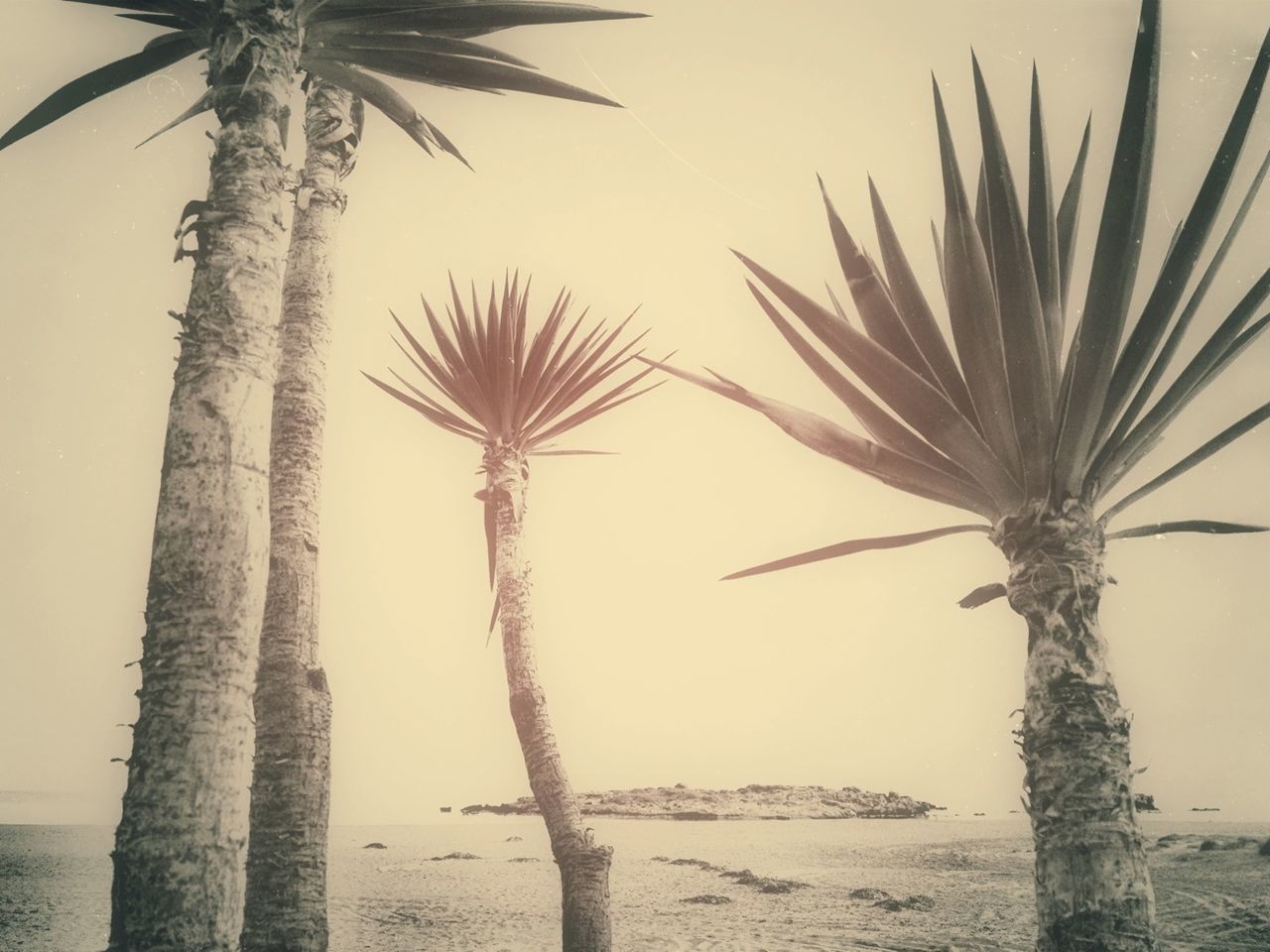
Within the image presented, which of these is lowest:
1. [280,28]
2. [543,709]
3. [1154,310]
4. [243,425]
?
[543,709]

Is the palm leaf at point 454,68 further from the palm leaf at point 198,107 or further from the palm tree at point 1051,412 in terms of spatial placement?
the palm tree at point 1051,412

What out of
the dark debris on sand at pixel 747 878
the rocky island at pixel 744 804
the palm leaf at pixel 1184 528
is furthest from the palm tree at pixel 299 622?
the dark debris on sand at pixel 747 878

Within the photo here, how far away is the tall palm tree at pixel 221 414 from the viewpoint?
1358 mm

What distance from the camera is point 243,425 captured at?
5.26 ft

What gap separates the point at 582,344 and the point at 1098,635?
10.7 ft

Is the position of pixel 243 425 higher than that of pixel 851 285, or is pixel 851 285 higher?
pixel 851 285

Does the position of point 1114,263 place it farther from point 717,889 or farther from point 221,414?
point 717,889

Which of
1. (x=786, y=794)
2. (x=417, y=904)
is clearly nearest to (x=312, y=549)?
(x=417, y=904)

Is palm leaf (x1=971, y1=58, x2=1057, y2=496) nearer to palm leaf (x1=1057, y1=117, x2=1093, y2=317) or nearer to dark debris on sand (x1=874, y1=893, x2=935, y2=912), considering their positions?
palm leaf (x1=1057, y1=117, x2=1093, y2=317)

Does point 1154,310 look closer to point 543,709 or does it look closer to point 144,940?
point 144,940

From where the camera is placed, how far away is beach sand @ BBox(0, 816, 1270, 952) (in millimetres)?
4527

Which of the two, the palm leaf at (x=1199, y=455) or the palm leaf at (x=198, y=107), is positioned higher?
the palm leaf at (x=198, y=107)

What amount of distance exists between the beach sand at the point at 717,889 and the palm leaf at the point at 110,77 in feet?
12.9

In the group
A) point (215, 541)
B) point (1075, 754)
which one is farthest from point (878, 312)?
point (215, 541)
